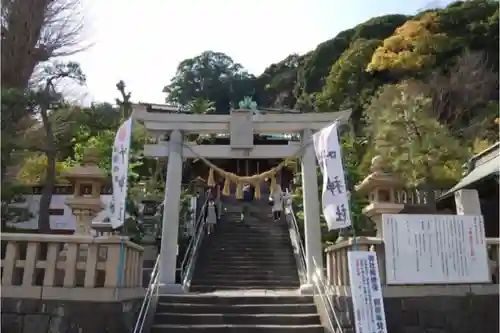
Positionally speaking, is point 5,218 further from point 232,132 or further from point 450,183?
point 450,183

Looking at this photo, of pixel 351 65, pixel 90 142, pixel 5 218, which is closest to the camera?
pixel 5 218

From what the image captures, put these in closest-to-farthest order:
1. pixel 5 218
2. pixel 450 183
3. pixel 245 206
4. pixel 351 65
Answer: pixel 5 218
pixel 450 183
pixel 245 206
pixel 351 65

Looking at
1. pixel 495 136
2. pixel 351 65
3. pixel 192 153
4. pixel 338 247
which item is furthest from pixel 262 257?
pixel 351 65

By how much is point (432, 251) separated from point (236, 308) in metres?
3.62

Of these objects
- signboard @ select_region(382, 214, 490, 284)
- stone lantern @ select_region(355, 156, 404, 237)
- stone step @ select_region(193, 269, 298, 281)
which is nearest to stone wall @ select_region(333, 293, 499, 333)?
signboard @ select_region(382, 214, 490, 284)

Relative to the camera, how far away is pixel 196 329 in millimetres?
7770

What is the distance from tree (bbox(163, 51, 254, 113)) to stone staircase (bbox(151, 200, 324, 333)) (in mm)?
29082

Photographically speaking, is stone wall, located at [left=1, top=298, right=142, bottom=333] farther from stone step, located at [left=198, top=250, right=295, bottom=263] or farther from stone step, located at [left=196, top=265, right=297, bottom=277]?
stone step, located at [left=198, top=250, right=295, bottom=263]

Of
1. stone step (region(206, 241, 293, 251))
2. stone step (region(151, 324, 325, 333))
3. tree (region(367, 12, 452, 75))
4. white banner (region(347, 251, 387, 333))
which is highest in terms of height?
tree (region(367, 12, 452, 75))

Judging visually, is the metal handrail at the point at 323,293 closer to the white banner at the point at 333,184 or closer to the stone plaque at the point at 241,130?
the white banner at the point at 333,184

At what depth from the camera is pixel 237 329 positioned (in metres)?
7.86

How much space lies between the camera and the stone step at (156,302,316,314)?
853cm

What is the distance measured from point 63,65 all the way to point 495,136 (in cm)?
1829

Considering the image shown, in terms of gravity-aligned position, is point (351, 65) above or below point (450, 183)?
above
